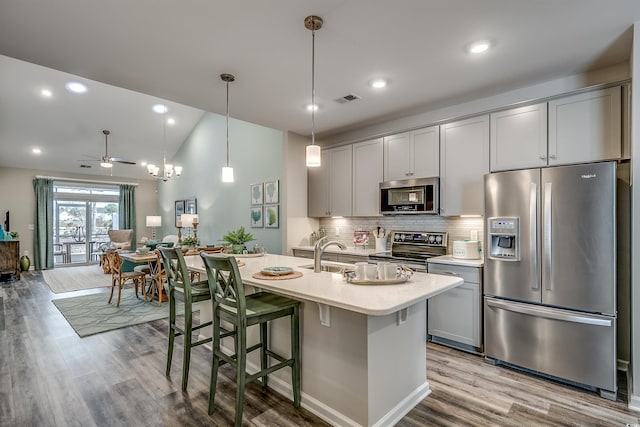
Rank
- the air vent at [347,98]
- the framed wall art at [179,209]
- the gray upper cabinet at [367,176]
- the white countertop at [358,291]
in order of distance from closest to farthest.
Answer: the white countertop at [358,291] < the air vent at [347,98] < the gray upper cabinet at [367,176] < the framed wall art at [179,209]

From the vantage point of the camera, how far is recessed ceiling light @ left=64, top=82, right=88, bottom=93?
20.1 feet

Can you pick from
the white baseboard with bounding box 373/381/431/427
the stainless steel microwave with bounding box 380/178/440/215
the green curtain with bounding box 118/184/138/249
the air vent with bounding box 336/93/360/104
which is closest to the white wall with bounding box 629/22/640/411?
the white baseboard with bounding box 373/381/431/427

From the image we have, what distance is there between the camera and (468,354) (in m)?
3.11

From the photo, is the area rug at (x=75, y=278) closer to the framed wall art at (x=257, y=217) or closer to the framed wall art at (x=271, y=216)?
the framed wall art at (x=257, y=217)

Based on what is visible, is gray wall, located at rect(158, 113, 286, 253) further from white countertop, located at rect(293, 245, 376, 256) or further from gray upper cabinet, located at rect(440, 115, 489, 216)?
gray upper cabinet, located at rect(440, 115, 489, 216)

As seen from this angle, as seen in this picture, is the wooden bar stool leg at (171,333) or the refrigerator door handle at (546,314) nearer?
the refrigerator door handle at (546,314)

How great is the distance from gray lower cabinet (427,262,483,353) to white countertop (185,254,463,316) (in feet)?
3.43

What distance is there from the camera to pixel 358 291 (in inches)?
71.4

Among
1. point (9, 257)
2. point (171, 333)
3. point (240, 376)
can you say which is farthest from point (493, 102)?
point (9, 257)

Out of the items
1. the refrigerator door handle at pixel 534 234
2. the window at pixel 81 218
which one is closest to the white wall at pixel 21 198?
the window at pixel 81 218

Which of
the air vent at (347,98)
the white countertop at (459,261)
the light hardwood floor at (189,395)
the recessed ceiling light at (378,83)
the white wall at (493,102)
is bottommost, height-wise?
the light hardwood floor at (189,395)

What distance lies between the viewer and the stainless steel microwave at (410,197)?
11.9 feet

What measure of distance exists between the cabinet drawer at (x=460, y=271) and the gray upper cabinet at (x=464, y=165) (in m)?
0.62

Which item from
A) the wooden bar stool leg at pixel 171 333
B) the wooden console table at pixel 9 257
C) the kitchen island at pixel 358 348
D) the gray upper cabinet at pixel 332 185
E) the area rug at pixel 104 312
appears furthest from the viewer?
the wooden console table at pixel 9 257
